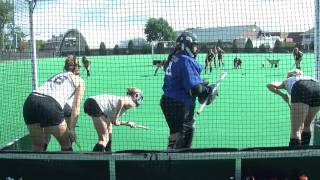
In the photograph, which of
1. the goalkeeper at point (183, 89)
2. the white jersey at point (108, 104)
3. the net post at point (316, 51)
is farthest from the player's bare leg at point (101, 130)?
the net post at point (316, 51)

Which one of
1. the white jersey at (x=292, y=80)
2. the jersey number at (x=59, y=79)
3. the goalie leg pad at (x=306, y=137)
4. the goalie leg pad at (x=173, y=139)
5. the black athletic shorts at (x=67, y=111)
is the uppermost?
the jersey number at (x=59, y=79)

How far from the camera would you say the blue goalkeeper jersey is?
515 cm

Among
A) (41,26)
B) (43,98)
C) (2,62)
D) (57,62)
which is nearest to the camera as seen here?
(43,98)

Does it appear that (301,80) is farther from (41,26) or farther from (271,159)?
(41,26)

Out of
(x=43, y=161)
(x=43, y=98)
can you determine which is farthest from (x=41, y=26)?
(x=43, y=161)

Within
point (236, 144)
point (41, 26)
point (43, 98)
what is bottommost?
point (236, 144)

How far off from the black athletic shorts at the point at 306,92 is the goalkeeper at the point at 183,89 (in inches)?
54.6

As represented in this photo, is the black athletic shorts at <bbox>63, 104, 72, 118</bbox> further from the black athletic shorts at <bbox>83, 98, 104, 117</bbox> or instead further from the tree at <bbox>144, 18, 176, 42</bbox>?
the tree at <bbox>144, 18, 176, 42</bbox>

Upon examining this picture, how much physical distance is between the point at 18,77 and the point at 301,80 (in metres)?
5.06

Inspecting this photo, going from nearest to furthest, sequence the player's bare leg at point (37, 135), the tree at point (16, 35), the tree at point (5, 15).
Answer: the player's bare leg at point (37, 135) < the tree at point (5, 15) < the tree at point (16, 35)

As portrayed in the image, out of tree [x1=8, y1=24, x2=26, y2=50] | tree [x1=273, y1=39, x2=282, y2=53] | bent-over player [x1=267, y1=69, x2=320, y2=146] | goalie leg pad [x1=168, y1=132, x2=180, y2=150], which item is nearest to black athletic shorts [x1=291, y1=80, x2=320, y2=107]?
bent-over player [x1=267, y1=69, x2=320, y2=146]

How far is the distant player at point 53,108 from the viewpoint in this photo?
211 inches

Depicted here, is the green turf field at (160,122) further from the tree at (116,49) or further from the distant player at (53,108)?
the distant player at (53,108)

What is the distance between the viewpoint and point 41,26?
6461 millimetres
